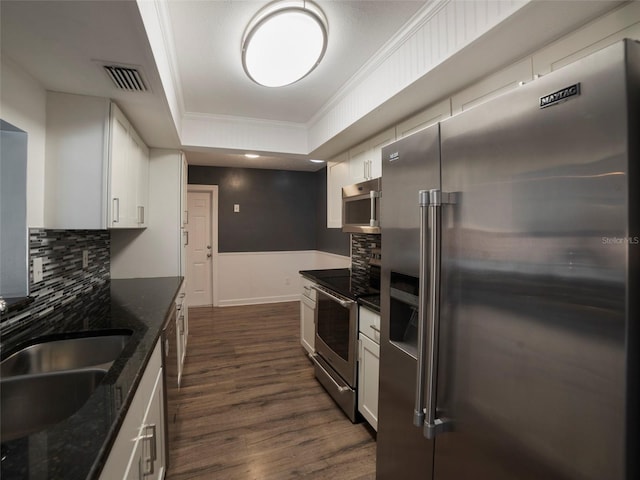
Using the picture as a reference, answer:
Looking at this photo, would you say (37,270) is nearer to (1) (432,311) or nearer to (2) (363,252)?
(1) (432,311)

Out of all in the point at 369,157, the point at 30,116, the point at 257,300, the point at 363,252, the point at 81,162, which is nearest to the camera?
the point at 30,116

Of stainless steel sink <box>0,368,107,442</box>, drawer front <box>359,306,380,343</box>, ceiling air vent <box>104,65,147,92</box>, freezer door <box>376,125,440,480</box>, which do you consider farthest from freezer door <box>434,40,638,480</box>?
ceiling air vent <box>104,65,147,92</box>

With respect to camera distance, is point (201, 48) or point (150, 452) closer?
point (150, 452)

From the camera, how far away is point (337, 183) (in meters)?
3.27

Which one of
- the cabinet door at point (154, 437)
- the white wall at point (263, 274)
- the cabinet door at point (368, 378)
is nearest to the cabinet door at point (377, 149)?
the cabinet door at point (368, 378)

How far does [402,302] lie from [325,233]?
12.8 feet

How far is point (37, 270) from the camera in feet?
5.11

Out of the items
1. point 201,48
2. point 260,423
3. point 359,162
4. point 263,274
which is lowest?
point 260,423

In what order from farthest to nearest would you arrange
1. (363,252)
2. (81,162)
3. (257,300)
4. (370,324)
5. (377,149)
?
(257,300)
(363,252)
(377,149)
(370,324)
(81,162)

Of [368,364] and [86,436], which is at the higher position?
[86,436]

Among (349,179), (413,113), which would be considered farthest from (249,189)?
(413,113)

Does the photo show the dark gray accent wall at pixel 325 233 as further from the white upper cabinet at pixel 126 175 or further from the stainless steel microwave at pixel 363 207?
the white upper cabinet at pixel 126 175

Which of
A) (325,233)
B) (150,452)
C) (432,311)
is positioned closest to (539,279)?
(432,311)

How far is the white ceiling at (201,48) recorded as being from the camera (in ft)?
3.57
